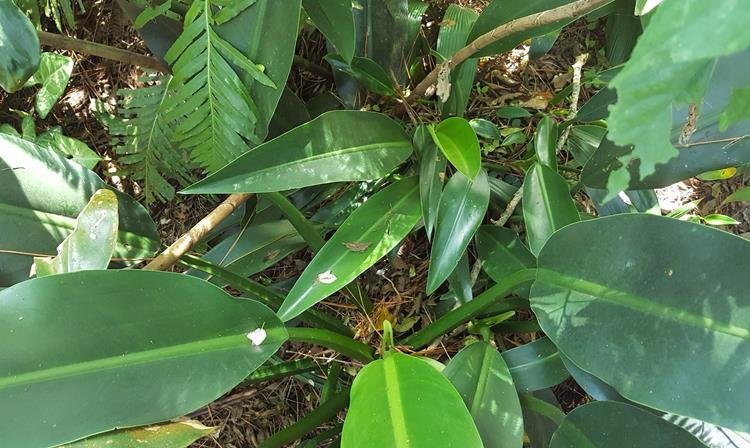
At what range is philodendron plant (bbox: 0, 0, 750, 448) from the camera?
0.56 meters

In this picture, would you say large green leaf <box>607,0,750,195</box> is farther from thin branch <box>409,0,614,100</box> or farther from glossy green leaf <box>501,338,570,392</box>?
glossy green leaf <box>501,338,570,392</box>

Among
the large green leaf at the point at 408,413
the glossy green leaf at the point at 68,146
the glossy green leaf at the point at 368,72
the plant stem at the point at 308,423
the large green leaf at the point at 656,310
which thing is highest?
the glossy green leaf at the point at 368,72

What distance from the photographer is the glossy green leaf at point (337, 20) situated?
75 cm

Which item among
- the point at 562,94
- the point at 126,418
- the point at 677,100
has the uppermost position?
the point at 677,100

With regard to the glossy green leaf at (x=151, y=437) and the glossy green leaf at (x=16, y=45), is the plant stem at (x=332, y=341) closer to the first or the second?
the glossy green leaf at (x=151, y=437)

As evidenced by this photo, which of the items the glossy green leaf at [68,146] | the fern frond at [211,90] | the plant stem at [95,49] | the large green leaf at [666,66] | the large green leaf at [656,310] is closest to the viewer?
the large green leaf at [666,66]

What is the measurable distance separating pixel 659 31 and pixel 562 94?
0.72 m

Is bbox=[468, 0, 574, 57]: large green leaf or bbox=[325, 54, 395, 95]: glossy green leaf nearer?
bbox=[468, 0, 574, 57]: large green leaf

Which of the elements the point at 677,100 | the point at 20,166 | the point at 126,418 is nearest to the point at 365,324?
the point at 126,418

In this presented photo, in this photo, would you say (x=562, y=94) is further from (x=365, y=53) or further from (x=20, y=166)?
(x=20, y=166)

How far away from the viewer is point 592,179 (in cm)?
71

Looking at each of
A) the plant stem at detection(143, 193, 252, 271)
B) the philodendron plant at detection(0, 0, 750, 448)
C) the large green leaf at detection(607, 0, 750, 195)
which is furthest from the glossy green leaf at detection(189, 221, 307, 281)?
the large green leaf at detection(607, 0, 750, 195)

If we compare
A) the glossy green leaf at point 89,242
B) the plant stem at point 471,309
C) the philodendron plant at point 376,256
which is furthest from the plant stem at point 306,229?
the glossy green leaf at point 89,242

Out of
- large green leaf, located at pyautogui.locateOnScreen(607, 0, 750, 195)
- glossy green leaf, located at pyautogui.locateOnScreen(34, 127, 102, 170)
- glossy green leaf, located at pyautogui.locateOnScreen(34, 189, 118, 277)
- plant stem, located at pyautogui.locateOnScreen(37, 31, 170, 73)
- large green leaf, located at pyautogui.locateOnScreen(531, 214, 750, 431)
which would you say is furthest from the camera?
glossy green leaf, located at pyautogui.locateOnScreen(34, 127, 102, 170)
